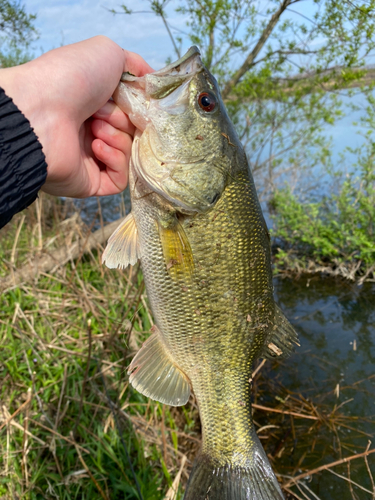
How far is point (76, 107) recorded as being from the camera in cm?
158

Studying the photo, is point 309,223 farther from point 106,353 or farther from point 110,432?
point 110,432

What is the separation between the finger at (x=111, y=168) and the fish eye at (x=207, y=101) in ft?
1.88

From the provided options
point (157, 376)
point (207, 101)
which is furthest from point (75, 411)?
point (207, 101)

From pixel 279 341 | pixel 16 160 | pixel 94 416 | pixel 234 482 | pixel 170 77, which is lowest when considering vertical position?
pixel 94 416

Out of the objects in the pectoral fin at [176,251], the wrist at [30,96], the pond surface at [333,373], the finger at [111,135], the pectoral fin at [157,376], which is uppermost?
the wrist at [30,96]

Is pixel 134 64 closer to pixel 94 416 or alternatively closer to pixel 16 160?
pixel 16 160

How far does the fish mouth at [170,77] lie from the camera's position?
1.55 m

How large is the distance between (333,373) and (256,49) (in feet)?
16.1

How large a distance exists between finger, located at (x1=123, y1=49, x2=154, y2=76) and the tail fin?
210 centimetres

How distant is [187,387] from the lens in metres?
1.73

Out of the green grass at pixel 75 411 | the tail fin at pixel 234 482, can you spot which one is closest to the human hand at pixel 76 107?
the green grass at pixel 75 411

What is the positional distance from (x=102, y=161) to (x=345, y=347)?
433 centimetres

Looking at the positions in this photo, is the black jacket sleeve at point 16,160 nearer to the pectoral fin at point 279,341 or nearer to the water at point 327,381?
the pectoral fin at point 279,341

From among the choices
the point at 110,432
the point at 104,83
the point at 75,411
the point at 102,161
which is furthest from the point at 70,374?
the point at 104,83
